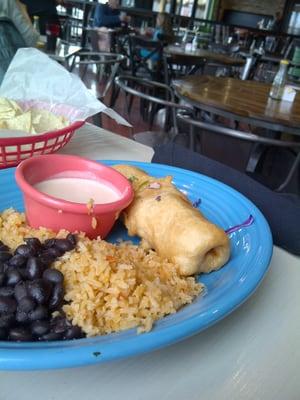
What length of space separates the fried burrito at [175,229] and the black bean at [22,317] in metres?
0.26

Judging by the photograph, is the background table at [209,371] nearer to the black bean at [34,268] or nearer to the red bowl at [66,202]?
the black bean at [34,268]

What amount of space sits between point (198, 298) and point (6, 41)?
2101 millimetres

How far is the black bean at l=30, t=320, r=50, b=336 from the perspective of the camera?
490 millimetres

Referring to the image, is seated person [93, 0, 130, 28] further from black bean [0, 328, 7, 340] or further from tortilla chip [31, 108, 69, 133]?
black bean [0, 328, 7, 340]

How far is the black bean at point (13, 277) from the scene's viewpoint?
1.72ft

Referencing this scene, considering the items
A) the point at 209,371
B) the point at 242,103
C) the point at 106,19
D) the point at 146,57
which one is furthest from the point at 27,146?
the point at 106,19

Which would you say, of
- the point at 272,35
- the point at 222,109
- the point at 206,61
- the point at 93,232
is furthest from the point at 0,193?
the point at 272,35

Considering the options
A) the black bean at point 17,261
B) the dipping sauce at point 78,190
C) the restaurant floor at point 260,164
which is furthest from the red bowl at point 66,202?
the restaurant floor at point 260,164

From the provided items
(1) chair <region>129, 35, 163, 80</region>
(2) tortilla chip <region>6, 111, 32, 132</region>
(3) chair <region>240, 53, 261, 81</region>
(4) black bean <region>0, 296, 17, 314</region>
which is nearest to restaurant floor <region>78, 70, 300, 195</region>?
(2) tortilla chip <region>6, 111, 32, 132</region>

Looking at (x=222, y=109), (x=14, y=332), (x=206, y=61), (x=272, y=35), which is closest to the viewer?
(x=14, y=332)

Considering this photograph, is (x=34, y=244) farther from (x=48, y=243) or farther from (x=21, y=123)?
(x=21, y=123)

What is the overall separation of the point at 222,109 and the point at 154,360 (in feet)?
5.71

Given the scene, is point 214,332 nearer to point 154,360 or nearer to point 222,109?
point 154,360

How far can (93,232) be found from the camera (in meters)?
0.70
